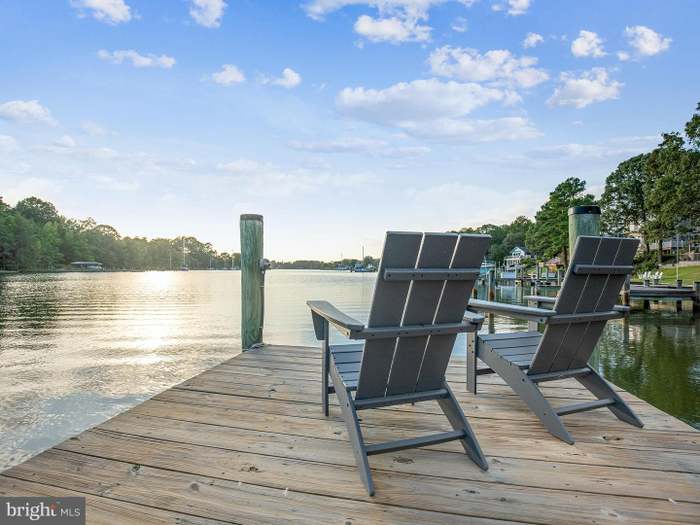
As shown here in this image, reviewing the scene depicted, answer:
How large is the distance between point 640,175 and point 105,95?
40422 mm

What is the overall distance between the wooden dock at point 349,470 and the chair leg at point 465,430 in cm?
5

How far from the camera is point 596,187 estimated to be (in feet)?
127

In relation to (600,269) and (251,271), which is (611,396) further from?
(251,271)

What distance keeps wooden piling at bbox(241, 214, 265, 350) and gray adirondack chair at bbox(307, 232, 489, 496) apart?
242 centimetres

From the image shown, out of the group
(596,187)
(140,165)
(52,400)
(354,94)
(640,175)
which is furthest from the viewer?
(596,187)

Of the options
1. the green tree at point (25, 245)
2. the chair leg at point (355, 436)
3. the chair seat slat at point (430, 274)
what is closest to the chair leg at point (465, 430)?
the chair leg at point (355, 436)

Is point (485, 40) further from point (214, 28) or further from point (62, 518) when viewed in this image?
point (62, 518)

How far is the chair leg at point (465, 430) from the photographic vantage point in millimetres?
1749

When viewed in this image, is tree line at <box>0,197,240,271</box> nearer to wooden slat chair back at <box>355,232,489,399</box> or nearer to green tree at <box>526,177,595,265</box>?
green tree at <box>526,177,595,265</box>

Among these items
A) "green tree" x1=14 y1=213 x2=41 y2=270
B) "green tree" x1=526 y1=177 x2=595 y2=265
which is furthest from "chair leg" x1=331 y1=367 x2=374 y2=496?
"green tree" x1=14 y1=213 x2=41 y2=270

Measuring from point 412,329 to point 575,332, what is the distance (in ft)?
3.61

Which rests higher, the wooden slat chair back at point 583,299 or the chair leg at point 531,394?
the wooden slat chair back at point 583,299

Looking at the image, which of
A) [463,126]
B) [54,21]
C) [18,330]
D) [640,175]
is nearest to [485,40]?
[463,126]

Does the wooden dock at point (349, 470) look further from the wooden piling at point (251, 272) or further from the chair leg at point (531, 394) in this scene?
the wooden piling at point (251, 272)
